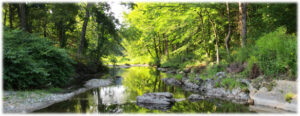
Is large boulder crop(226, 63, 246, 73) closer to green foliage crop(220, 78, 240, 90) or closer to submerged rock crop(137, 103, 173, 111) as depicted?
green foliage crop(220, 78, 240, 90)

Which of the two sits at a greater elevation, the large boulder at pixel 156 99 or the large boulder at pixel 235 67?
the large boulder at pixel 235 67

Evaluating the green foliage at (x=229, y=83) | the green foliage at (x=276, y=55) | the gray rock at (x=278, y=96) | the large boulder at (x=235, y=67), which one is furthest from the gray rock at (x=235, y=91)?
the large boulder at (x=235, y=67)

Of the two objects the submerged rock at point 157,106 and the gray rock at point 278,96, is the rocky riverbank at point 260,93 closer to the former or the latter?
the gray rock at point 278,96

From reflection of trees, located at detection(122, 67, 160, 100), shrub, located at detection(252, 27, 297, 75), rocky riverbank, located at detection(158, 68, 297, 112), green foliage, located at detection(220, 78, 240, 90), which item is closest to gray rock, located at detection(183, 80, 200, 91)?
rocky riverbank, located at detection(158, 68, 297, 112)

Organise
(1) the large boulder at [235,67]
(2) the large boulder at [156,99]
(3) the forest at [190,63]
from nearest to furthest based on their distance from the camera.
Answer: (3) the forest at [190,63] < (2) the large boulder at [156,99] < (1) the large boulder at [235,67]

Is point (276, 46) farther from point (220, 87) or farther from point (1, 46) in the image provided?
point (1, 46)

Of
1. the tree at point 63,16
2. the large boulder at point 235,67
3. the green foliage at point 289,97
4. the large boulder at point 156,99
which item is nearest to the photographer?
the green foliage at point 289,97

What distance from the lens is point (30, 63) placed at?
25.0ft

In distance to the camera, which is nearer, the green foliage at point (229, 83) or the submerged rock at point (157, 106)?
the submerged rock at point (157, 106)

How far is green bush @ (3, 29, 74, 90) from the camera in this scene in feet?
23.6

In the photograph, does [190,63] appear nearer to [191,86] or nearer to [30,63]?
[191,86]

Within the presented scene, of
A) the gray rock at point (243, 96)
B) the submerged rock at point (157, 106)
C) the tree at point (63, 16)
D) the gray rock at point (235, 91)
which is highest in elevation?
the tree at point (63, 16)

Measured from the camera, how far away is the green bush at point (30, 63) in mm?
7199

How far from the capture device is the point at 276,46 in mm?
7836
